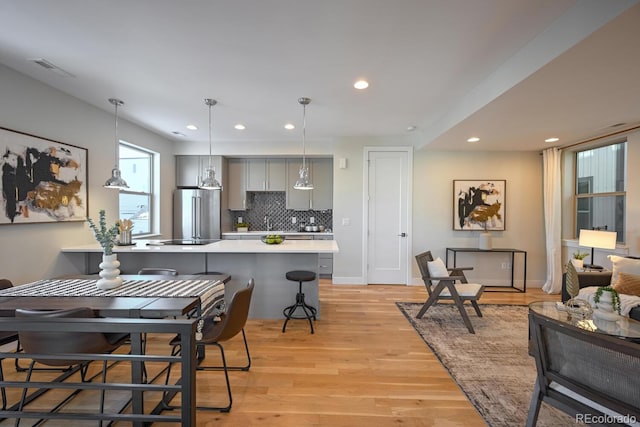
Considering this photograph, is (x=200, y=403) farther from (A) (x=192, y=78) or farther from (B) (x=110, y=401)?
(A) (x=192, y=78)

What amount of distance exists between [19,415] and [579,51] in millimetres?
3709

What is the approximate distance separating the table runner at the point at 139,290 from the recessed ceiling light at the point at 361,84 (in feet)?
7.61

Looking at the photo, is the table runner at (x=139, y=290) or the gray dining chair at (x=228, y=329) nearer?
the gray dining chair at (x=228, y=329)

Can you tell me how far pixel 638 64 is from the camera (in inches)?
80.9

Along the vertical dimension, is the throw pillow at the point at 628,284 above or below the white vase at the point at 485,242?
below

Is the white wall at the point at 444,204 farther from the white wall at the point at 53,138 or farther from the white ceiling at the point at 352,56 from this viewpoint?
the white wall at the point at 53,138

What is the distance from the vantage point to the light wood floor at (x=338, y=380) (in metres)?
1.91

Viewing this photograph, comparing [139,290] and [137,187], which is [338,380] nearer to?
[139,290]

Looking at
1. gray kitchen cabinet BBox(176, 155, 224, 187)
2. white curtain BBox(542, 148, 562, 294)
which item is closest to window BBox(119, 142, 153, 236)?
gray kitchen cabinet BBox(176, 155, 224, 187)

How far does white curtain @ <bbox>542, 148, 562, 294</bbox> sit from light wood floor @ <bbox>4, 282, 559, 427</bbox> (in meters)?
3.07

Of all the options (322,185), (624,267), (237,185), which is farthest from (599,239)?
(237,185)


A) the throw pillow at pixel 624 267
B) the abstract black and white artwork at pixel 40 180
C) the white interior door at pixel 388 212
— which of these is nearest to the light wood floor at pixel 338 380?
the abstract black and white artwork at pixel 40 180

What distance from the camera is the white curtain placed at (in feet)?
15.5

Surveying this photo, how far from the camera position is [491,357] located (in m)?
2.67
